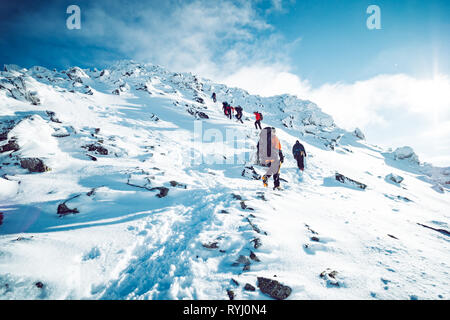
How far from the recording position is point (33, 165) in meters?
7.11

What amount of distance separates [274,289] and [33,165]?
9.91m

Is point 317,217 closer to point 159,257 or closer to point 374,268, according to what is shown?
point 374,268

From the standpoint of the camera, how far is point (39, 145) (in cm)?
846

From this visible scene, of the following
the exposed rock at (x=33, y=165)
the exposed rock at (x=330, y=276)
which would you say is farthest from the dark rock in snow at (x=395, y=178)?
the exposed rock at (x=33, y=165)

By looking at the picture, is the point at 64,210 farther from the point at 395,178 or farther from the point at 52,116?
the point at 395,178

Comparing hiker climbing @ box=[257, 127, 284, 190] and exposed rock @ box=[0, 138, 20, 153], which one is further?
hiker climbing @ box=[257, 127, 284, 190]

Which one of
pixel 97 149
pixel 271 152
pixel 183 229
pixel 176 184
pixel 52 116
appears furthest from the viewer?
pixel 52 116

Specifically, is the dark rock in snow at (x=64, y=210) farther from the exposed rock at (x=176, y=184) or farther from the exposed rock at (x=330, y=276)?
the exposed rock at (x=330, y=276)

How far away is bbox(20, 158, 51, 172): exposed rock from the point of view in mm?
7062

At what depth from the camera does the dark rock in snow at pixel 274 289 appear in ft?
9.82

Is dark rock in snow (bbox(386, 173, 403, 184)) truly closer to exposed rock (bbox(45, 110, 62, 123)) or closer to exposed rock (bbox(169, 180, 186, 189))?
exposed rock (bbox(169, 180, 186, 189))

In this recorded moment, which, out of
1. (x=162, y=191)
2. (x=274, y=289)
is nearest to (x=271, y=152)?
(x=162, y=191)

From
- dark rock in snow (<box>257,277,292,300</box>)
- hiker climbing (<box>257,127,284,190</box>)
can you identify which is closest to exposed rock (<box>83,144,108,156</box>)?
hiker climbing (<box>257,127,284,190</box>)

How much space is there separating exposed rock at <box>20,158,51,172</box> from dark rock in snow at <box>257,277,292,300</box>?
9.27 meters
